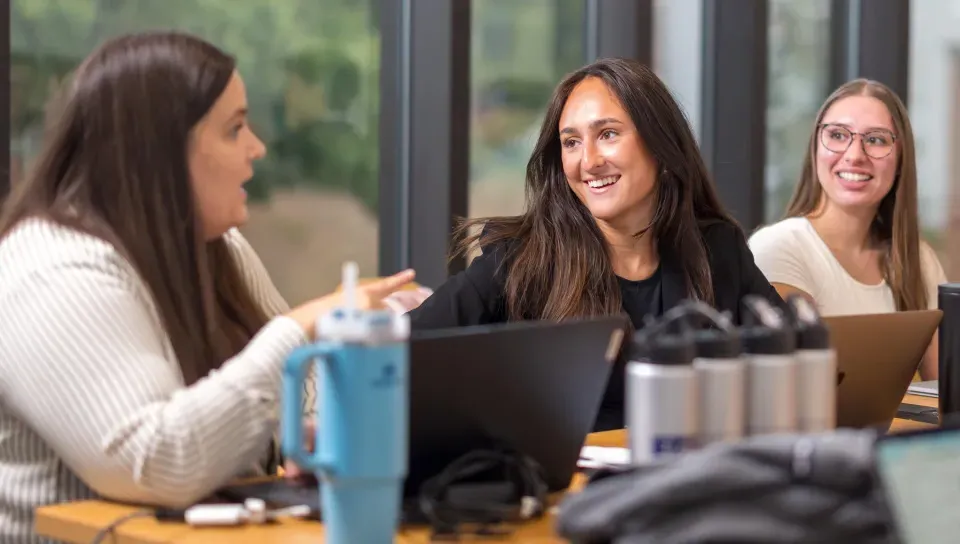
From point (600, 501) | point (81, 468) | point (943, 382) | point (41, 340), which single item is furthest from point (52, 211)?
point (943, 382)

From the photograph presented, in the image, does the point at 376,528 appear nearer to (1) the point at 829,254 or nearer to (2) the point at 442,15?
(1) the point at 829,254

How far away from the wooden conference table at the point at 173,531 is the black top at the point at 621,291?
92cm

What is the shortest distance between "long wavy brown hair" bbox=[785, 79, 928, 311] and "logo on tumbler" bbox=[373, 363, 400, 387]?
224cm

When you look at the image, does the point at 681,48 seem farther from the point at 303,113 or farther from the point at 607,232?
the point at 607,232

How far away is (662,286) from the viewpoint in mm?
2486

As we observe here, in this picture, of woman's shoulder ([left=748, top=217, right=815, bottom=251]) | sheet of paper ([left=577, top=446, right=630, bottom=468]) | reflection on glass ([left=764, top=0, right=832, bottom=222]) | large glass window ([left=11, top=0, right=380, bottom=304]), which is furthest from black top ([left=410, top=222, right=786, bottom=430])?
reflection on glass ([left=764, top=0, right=832, bottom=222])

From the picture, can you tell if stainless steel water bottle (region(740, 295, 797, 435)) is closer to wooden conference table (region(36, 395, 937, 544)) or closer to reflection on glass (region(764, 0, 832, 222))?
wooden conference table (region(36, 395, 937, 544))

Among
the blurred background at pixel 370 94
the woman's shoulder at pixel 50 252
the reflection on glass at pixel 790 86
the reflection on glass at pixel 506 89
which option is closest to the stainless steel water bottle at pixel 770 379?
the woman's shoulder at pixel 50 252

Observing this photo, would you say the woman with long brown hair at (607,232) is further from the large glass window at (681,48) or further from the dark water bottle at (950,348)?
the large glass window at (681,48)

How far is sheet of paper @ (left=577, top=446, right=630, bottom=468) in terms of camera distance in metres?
1.73

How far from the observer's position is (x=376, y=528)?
1286 millimetres

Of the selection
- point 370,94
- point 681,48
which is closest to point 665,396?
point 370,94

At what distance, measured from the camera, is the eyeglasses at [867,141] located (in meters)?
3.30

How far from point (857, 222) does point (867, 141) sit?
214 mm
